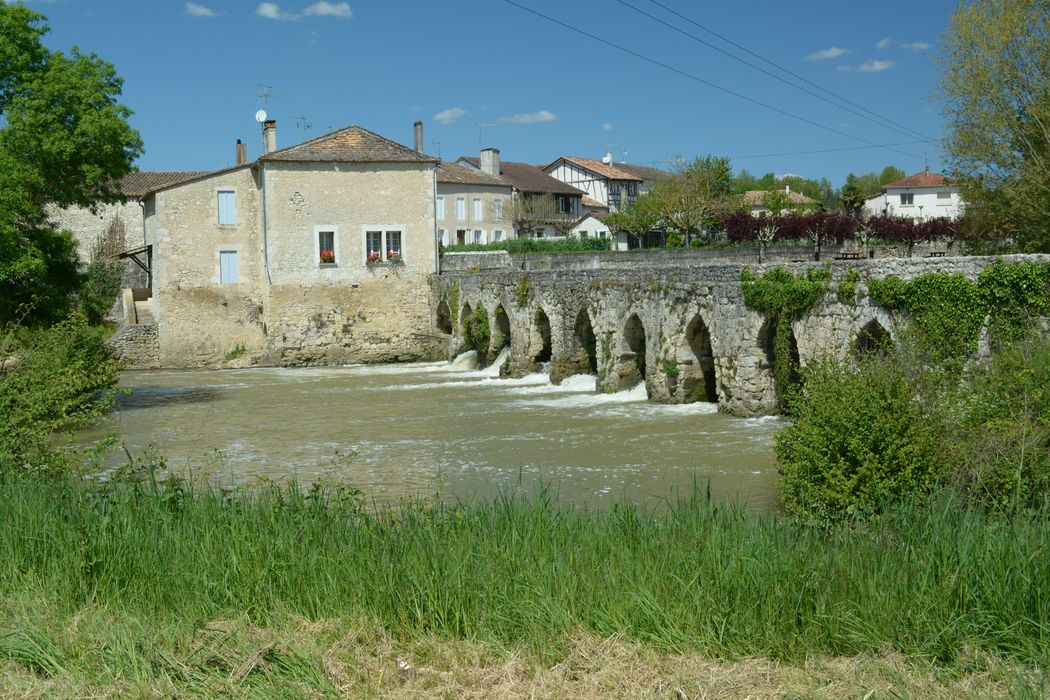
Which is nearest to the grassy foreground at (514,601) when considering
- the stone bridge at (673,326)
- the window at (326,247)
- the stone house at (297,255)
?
the stone bridge at (673,326)

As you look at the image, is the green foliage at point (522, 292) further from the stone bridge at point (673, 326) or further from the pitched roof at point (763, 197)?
the pitched roof at point (763, 197)

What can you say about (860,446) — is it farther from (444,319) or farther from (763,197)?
(763,197)

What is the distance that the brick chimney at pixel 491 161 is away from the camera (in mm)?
54750

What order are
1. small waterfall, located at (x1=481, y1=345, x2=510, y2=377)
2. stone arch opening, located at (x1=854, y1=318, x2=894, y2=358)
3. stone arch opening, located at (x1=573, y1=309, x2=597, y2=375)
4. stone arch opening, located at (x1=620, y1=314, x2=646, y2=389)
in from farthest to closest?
small waterfall, located at (x1=481, y1=345, x2=510, y2=377)
stone arch opening, located at (x1=573, y1=309, x2=597, y2=375)
stone arch opening, located at (x1=620, y1=314, x2=646, y2=389)
stone arch opening, located at (x1=854, y1=318, x2=894, y2=358)

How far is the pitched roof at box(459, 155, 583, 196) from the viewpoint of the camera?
54969 millimetres

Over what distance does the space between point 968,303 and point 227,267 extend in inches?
858

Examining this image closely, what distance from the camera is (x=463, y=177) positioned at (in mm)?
51125

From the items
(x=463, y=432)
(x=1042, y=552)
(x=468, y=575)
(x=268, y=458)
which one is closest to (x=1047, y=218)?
(x=463, y=432)

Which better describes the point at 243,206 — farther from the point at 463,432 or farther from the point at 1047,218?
the point at 1047,218

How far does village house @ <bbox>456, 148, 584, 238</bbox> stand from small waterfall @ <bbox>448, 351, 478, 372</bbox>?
25.2m

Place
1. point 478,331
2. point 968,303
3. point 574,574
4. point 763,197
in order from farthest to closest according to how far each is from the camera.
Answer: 1. point 763,197
2. point 478,331
3. point 968,303
4. point 574,574

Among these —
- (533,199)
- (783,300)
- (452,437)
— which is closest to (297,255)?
(452,437)

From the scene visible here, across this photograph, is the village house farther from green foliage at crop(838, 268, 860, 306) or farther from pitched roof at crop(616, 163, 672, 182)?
green foliage at crop(838, 268, 860, 306)

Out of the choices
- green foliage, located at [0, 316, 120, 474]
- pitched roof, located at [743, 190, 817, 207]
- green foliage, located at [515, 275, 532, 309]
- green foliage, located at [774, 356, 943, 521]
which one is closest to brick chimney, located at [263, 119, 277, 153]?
green foliage, located at [515, 275, 532, 309]
